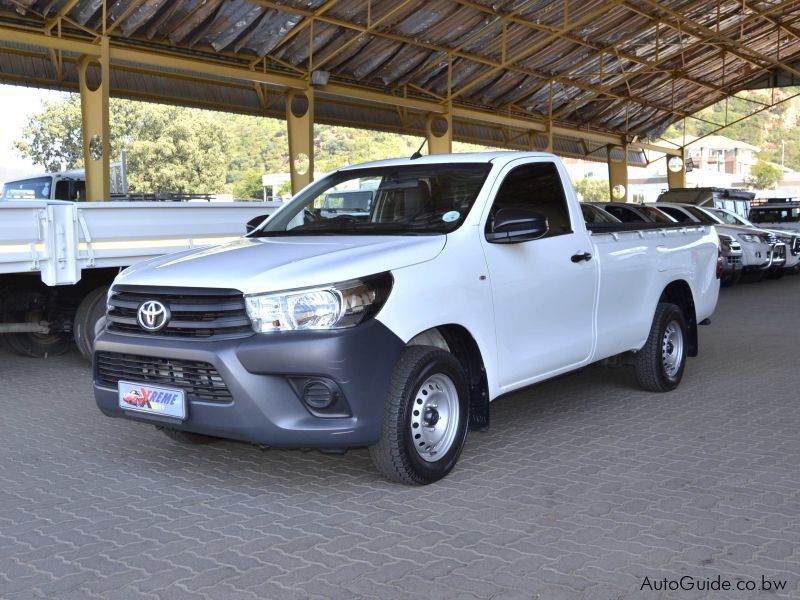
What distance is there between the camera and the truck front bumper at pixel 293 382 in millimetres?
4199

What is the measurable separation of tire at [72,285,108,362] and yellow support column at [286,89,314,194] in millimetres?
13808

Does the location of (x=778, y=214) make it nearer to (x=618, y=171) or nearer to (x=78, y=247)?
(x=618, y=171)

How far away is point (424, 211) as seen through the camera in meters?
5.36

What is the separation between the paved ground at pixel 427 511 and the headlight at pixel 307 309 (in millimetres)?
957

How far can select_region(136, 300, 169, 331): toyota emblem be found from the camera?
14.8ft

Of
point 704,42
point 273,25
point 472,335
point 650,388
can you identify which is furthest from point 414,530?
point 704,42

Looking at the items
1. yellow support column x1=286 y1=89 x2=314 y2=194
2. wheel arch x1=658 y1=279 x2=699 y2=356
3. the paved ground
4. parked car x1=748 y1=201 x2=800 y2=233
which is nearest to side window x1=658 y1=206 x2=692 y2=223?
parked car x1=748 y1=201 x2=800 y2=233

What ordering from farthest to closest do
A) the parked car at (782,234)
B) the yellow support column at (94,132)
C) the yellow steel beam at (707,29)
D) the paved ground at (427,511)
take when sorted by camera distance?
the yellow steel beam at (707,29)
the parked car at (782,234)
the yellow support column at (94,132)
the paved ground at (427,511)

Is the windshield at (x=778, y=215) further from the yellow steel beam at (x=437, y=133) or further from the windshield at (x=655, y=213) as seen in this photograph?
the yellow steel beam at (x=437, y=133)

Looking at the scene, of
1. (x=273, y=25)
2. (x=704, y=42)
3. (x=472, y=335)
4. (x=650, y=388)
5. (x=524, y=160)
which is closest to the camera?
(x=472, y=335)

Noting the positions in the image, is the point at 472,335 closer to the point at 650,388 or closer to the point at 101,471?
the point at 101,471

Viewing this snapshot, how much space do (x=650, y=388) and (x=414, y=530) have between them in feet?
11.9

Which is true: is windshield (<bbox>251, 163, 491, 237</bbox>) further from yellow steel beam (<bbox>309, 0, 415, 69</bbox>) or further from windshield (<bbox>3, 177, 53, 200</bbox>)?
yellow steel beam (<bbox>309, 0, 415, 69</bbox>)

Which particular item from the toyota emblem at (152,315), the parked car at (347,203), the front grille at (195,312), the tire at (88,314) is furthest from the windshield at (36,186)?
the toyota emblem at (152,315)
